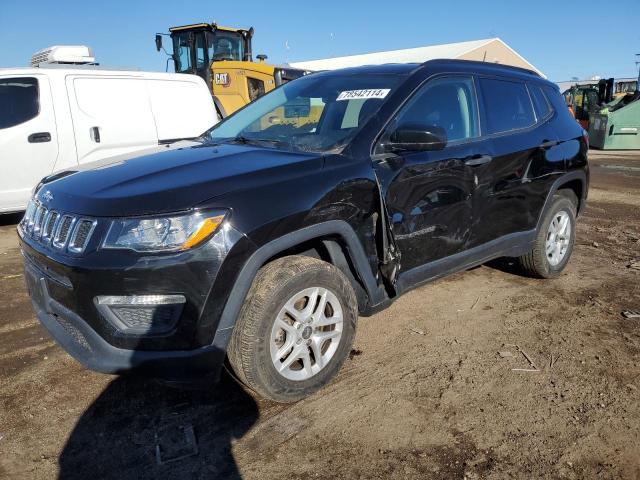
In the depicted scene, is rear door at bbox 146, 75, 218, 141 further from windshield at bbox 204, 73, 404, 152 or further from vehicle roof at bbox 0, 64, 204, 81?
windshield at bbox 204, 73, 404, 152

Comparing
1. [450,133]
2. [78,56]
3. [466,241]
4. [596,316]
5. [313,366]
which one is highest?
[78,56]

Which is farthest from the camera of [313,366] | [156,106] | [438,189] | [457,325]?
[156,106]

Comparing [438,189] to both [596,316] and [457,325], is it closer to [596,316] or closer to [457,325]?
[457,325]

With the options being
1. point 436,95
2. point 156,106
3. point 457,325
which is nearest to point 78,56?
point 156,106

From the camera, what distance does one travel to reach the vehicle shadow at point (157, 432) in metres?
2.38

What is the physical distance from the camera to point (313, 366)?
287 centimetres

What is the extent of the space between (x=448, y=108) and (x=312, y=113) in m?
0.94

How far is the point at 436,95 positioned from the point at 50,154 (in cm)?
510

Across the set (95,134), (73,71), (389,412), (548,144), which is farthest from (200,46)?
(389,412)

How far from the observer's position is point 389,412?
2777 millimetres

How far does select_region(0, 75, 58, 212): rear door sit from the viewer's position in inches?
250

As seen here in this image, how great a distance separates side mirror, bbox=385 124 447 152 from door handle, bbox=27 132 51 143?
5.08 m

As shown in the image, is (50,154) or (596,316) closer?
(596,316)

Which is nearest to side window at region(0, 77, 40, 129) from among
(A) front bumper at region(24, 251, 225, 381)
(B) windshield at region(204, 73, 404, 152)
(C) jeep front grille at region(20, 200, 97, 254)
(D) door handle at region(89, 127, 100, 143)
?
(D) door handle at region(89, 127, 100, 143)
